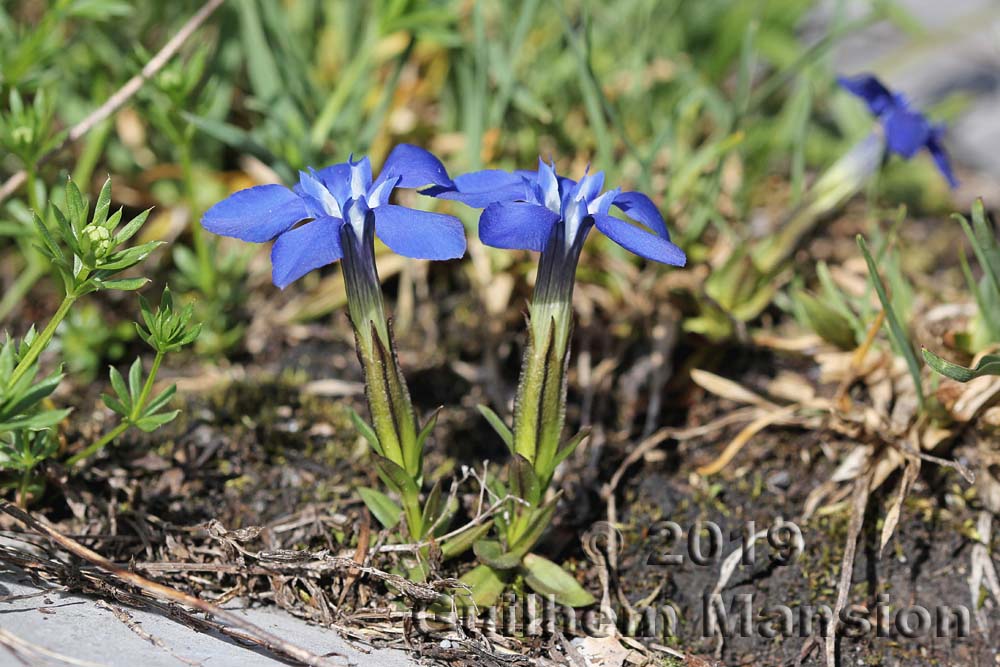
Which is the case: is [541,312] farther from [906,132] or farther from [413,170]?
A: [906,132]

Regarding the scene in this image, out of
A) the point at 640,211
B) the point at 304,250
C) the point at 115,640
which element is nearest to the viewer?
the point at 304,250

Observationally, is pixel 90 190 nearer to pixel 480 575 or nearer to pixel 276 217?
pixel 276 217

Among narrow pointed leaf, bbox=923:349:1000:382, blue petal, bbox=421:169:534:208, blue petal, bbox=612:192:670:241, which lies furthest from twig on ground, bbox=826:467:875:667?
blue petal, bbox=421:169:534:208

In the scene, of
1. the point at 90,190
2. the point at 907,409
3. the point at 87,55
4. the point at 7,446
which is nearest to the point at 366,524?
the point at 7,446

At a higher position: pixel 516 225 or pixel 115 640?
pixel 516 225

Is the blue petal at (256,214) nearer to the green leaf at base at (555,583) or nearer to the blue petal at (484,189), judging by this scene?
the blue petal at (484,189)

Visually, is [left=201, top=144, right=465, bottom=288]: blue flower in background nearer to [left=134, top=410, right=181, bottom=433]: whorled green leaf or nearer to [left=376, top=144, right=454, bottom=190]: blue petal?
[left=376, top=144, right=454, bottom=190]: blue petal

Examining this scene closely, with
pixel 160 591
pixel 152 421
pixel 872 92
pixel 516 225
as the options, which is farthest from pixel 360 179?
pixel 872 92

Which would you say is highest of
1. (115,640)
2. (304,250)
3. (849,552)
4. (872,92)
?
(872,92)
